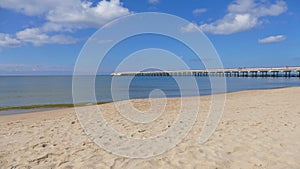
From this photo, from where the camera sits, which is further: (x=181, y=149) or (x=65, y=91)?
(x=65, y=91)

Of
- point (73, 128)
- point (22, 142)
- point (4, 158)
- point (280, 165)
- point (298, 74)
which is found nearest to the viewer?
point (280, 165)

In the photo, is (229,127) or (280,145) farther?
(229,127)

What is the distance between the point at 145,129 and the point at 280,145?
320 cm

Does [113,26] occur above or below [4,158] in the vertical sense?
above

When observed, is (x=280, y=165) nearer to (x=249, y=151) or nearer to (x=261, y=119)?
(x=249, y=151)

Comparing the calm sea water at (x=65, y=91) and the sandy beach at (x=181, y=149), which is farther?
the calm sea water at (x=65, y=91)

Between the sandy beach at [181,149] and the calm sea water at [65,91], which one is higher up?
the sandy beach at [181,149]

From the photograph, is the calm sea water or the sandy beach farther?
the calm sea water

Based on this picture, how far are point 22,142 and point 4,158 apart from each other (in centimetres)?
111

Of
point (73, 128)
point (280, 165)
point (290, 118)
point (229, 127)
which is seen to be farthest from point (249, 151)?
point (73, 128)

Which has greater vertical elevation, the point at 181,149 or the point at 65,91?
the point at 181,149

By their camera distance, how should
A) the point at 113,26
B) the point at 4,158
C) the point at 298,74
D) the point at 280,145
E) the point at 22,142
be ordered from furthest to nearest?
the point at 298,74, the point at 113,26, the point at 22,142, the point at 280,145, the point at 4,158

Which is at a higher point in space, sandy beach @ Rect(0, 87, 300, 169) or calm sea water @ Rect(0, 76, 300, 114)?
sandy beach @ Rect(0, 87, 300, 169)

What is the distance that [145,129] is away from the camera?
6.62 metres
